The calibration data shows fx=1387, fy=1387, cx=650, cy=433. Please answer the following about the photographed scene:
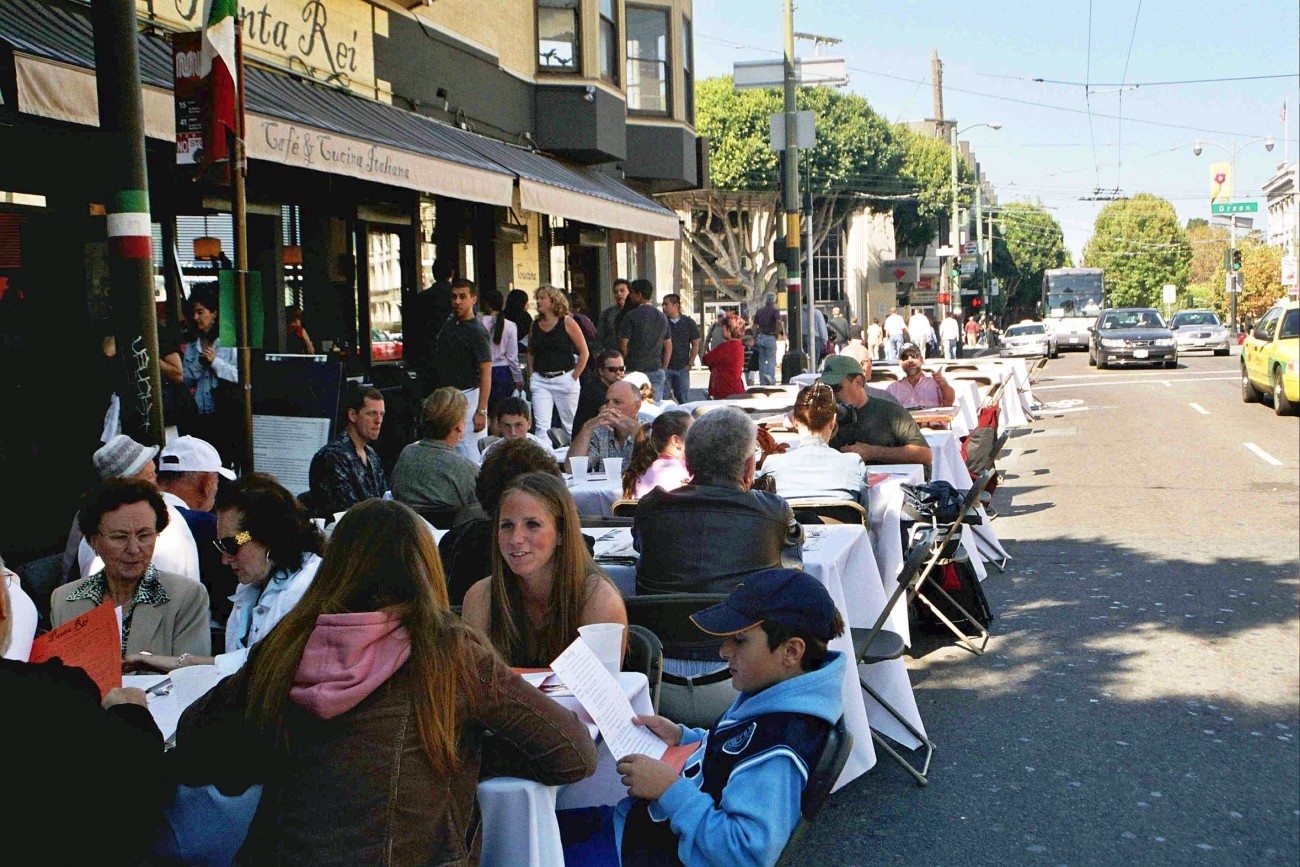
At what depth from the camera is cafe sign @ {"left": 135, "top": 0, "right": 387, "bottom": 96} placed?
10727 mm

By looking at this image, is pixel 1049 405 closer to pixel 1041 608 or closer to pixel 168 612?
pixel 1041 608

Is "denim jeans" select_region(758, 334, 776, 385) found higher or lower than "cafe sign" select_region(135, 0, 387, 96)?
lower

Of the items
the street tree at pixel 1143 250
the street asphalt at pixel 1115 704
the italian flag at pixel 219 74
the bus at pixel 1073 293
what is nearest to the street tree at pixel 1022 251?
the street tree at pixel 1143 250

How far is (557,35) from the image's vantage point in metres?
19.1

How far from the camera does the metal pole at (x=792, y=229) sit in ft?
73.9

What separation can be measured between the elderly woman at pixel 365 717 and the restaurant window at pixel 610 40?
17.9 m

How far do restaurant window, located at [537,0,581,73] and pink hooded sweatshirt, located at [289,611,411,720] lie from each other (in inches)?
670

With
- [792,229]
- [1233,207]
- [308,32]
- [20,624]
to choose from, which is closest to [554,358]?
[308,32]

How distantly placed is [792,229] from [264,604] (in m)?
19.5

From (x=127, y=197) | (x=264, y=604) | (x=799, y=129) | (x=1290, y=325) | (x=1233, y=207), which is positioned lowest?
(x=264, y=604)

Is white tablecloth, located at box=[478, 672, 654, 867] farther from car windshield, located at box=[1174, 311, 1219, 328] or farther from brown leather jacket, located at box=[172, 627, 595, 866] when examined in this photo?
car windshield, located at box=[1174, 311, 1219, 328]

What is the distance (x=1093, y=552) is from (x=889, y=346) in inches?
935

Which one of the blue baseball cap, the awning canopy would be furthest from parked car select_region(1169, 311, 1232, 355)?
the blue baseball cap

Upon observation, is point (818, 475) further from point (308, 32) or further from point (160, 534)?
point (308, 32)
